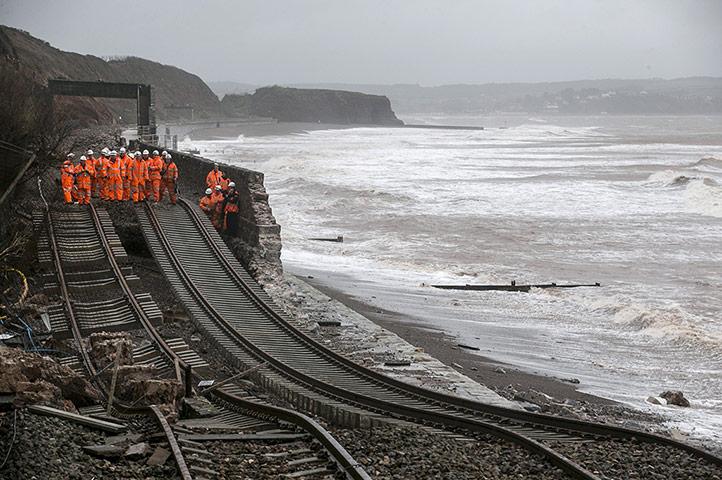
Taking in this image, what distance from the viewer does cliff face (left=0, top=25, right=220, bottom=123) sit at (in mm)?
68181

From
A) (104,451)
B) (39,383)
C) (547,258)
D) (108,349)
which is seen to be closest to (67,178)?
(108,349)

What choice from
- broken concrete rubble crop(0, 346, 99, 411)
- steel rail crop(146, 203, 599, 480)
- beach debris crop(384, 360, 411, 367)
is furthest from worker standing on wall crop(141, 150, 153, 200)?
broken concrete rubble crop(0, 346, 99, 411)

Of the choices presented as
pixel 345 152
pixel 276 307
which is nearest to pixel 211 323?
pixel 276 307

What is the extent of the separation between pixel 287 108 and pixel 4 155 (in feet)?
535

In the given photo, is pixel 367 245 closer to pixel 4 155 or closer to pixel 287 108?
pixel 4 155

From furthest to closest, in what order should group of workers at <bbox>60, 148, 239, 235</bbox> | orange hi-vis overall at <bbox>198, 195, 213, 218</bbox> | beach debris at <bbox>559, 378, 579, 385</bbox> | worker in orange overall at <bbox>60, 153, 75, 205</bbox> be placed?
orange hi-vis overall at <bbox>198, 195, 213, 218</bbox>, group of workers at <bbox>60, 148, 239, 235</bbox>, worker in orange overall at <bbox>60, 153, 75, 205</bbox>, beach debris at <bbox>559, 378, 579, 385</bbox>

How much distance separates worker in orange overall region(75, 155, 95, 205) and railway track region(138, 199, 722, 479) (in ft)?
5.55

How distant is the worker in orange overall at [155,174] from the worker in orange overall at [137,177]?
0.16 m

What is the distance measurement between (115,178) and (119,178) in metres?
0.10

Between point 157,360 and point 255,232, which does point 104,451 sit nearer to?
point 157,360

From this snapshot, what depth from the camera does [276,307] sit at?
653 inches

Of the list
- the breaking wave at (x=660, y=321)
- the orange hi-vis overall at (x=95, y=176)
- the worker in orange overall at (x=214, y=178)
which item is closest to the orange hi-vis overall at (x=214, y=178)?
the worker in orange overall at (x=214, y=178)

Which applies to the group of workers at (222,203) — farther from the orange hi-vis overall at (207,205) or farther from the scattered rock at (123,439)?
the scattered rock at (123,439)

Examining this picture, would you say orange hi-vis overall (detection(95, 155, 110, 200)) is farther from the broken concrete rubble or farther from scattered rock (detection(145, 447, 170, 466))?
scattered rock (detection(145, 447, 170, 466))
